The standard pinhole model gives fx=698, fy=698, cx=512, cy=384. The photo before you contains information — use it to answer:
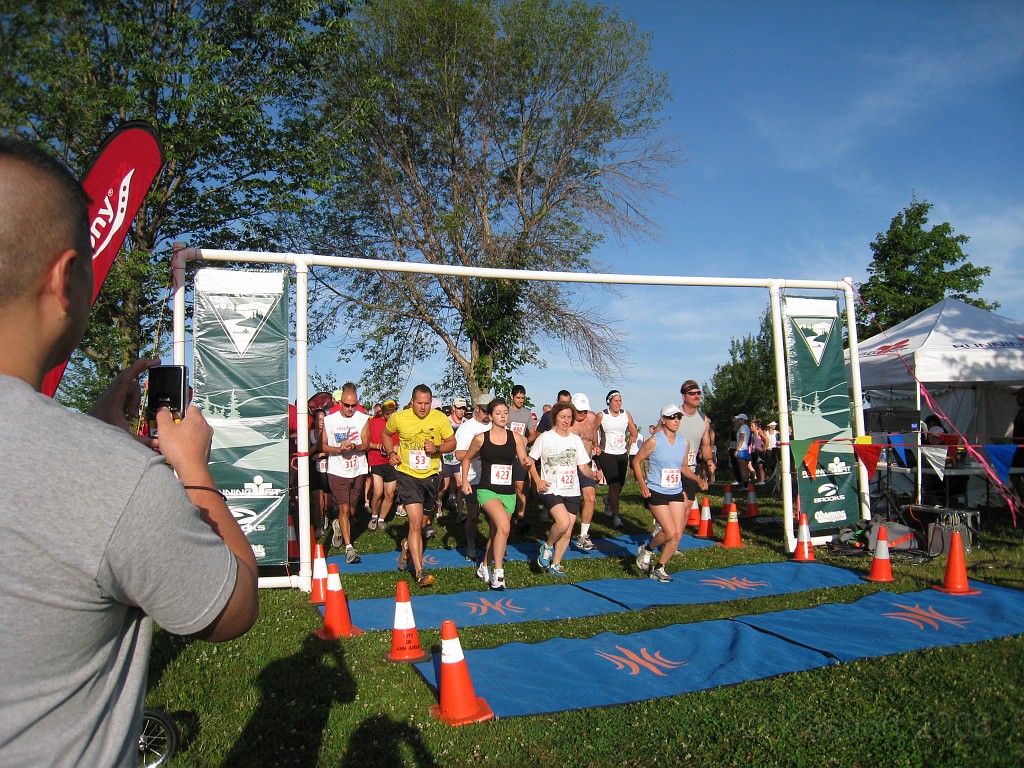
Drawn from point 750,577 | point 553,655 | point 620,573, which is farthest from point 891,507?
point 553,655

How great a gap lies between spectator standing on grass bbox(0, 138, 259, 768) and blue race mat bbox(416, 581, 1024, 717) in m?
4.14

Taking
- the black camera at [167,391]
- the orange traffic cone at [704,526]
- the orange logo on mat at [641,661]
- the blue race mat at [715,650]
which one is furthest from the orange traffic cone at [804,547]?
the black camera at [167,391]

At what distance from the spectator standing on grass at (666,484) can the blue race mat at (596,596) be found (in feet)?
1.61

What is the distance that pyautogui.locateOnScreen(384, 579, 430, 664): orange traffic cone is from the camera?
19.0 feet

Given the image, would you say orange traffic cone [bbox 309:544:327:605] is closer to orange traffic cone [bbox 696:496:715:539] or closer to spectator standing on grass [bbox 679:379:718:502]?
spectator standing on grass [bbox 679:379:718:502]

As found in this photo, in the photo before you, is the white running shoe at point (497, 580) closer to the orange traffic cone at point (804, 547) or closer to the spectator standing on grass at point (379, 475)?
the spectator standing on grass at point (379, 475)

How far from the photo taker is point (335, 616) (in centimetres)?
661

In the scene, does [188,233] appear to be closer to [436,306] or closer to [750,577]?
[436,306]

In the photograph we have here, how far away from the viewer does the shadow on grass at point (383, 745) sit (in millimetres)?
4133

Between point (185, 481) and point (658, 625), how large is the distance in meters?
6.43

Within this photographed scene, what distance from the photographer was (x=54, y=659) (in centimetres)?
101

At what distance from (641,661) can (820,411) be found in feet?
20.7

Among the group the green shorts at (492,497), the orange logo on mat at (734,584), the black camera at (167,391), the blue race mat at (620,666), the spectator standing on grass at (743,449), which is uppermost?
the black camera at (167,391)

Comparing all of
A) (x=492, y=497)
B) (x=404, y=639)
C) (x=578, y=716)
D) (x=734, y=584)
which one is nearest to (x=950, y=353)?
(x=734, y=584)
